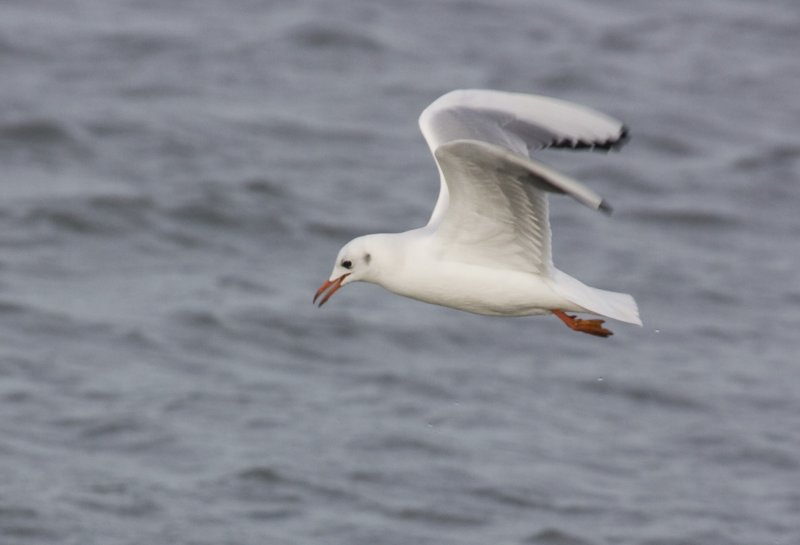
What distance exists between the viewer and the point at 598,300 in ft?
21.1

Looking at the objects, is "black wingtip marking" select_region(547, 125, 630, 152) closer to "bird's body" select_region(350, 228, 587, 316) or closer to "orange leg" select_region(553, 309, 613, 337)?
"bird's body" select_region(350, 228, 587, 316)

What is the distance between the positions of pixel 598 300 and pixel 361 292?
5961 millimetres

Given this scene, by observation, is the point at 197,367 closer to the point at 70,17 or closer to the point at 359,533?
the point at 359,533

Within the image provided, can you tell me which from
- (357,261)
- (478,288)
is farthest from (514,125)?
(357,261)

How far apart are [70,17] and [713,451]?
889 cm

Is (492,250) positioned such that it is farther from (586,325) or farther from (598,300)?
(586,325)

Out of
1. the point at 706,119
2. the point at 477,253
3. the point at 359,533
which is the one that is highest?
the point at 477,253

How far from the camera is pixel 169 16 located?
54.8ft

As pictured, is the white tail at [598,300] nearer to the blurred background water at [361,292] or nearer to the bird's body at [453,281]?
the bird's body at [453,281]

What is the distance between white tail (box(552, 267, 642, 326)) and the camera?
6309 mm

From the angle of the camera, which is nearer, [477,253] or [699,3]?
[477,253]

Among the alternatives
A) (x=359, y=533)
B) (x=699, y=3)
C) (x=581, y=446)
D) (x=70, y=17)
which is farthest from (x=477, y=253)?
(x=699, y=3)

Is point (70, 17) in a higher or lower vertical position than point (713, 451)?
higher

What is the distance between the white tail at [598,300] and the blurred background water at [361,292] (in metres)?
3.17
